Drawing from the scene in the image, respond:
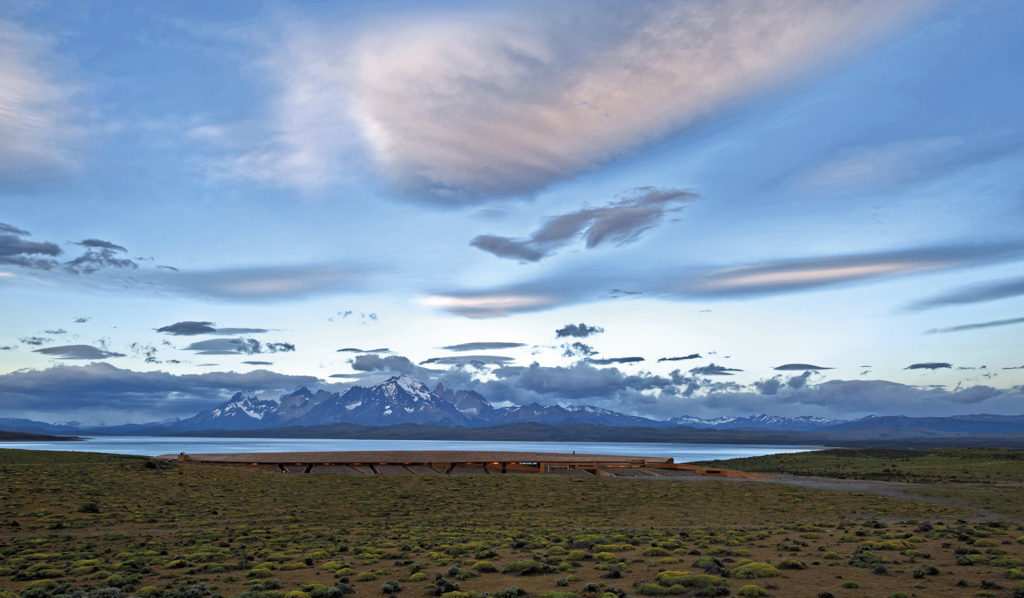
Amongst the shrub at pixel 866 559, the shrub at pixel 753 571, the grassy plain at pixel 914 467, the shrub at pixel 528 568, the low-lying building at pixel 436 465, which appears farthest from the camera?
the low-lying building at pixel 436 465

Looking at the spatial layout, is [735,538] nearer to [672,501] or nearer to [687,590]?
[687,590]

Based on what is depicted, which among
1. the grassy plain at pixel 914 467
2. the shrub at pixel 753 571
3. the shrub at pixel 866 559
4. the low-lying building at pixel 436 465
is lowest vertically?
the grassy plain at pixel 914 467

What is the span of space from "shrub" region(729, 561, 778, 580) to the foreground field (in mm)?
75

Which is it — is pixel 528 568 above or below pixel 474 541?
above

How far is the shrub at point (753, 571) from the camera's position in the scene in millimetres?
23656

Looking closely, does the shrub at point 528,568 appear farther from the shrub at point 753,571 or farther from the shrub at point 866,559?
the shrub at point 866,559

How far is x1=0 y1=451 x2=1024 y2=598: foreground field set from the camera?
74.8ft

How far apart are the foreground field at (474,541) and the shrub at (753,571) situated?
7cm

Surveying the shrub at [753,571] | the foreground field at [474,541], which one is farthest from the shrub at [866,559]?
the shrub at [753,571]

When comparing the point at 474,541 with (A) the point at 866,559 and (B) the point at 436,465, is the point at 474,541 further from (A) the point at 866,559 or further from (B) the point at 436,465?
(B) the point at 436,465

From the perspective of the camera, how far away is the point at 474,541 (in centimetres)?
3409

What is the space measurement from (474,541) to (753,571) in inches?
592

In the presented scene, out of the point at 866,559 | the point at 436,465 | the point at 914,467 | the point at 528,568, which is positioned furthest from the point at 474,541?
the point at 914,467

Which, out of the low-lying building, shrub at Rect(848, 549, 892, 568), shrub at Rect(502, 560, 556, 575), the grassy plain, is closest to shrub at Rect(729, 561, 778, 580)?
shrub at Rect(848, 549, 892, 568)
